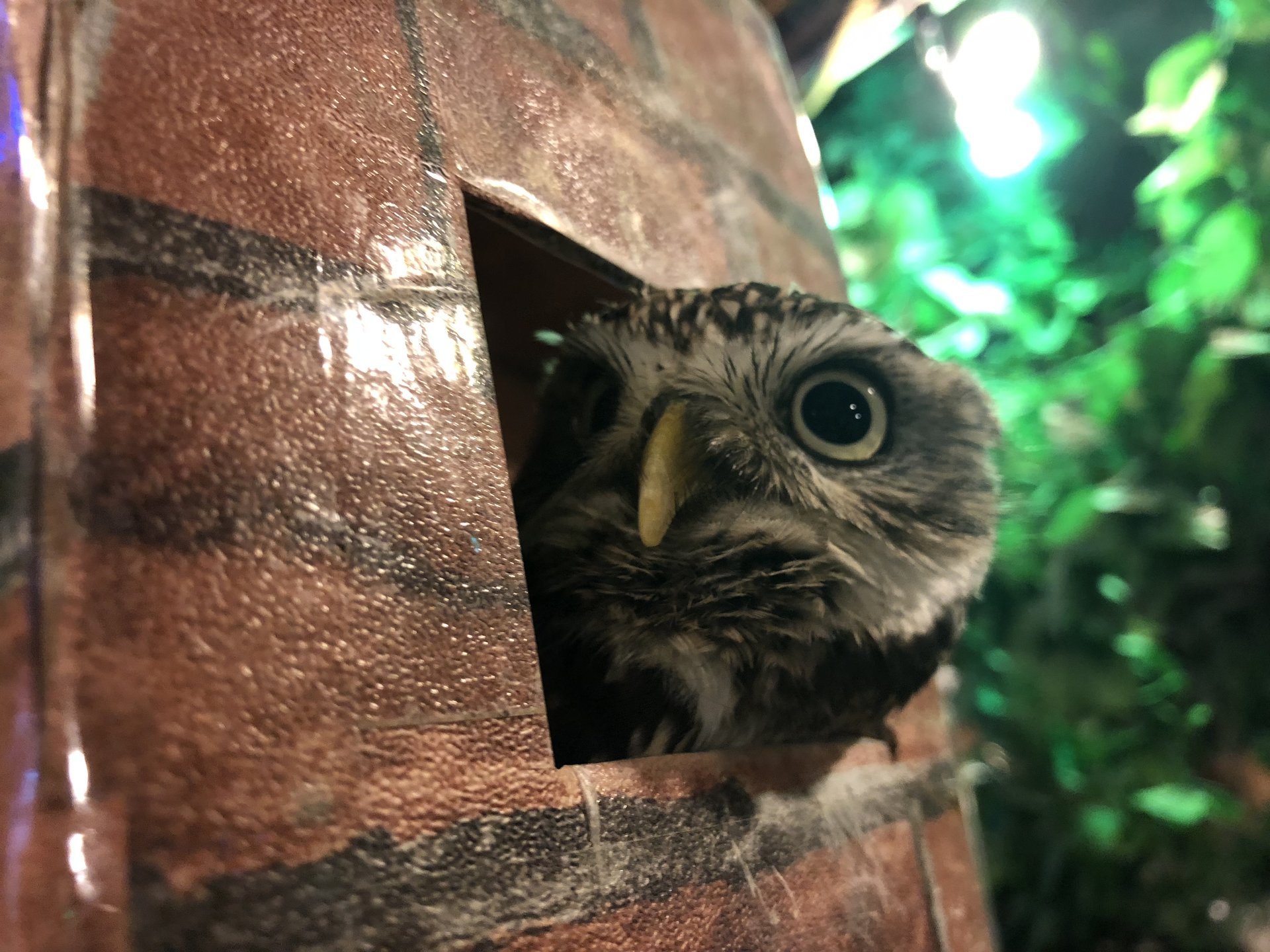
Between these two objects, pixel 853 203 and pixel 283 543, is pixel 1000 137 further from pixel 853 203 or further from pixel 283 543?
pixel 283 543

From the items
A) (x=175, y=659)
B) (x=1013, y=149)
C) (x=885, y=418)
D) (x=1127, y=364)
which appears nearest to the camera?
(x=175, y=659)

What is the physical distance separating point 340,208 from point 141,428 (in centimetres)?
23

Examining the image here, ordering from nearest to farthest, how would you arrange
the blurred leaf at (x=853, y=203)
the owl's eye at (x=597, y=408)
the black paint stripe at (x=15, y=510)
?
the black paint stripe at (x=15, y=510) < the owl's eye at (x=597, y=408) < the blurred leaf at (x=853, y=203)

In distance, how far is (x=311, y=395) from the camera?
0.52m

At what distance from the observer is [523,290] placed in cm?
111

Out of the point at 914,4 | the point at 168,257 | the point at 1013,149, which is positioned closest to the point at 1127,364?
the point at 1013,149

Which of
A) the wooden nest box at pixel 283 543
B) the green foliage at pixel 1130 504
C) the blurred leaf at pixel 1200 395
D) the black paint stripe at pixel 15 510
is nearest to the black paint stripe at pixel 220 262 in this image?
the wooden nest box at pixel 283 543

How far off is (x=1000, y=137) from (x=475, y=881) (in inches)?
141

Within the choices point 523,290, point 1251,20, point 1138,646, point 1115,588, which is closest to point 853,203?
point 1251,20

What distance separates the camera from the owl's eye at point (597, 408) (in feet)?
3.57

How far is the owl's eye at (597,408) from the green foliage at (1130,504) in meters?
1.61

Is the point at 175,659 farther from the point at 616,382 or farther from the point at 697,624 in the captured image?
the point at 616,382

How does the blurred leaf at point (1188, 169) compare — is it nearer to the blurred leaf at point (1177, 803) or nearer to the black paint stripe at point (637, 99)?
the black paint stripe at point (637, 99)

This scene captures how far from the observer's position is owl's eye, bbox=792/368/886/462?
1.00 m
